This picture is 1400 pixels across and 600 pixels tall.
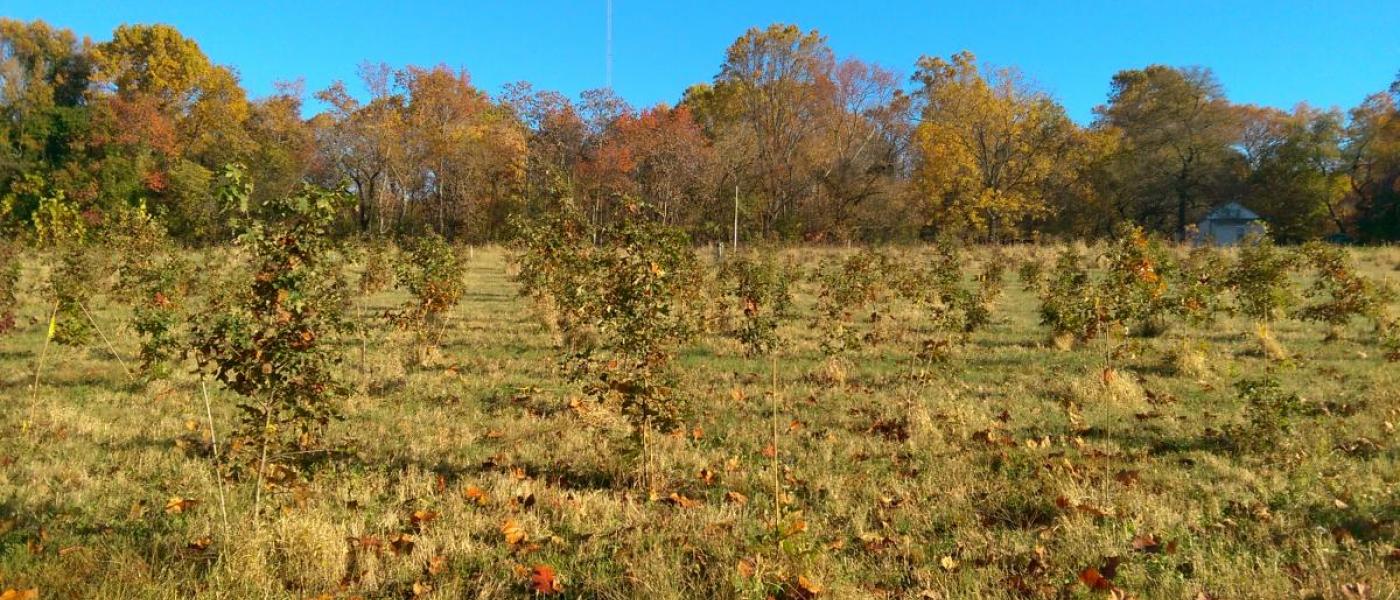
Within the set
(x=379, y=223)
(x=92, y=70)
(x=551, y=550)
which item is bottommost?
(x=551, y=550)

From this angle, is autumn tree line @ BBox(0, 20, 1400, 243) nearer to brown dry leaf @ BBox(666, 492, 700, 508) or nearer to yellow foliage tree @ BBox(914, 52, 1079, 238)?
yellow foliage tree @ BBox(914, 52, 1079, 238)

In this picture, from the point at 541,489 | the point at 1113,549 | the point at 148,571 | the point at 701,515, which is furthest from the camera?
the point at 541,489

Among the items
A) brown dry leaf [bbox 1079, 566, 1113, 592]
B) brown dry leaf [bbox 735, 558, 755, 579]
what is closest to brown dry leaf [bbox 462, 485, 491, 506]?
brown dry leaf [bbox 735, 558, 755, 579]

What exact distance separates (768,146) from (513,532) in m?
42.3

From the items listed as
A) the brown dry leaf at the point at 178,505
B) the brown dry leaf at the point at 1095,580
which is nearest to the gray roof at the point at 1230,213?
the brown dry leaf at the point at 1095,580

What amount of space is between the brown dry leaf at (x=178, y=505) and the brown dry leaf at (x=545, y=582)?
2.32 m

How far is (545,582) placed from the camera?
328 cm

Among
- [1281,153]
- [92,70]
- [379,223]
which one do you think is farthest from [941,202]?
[92,70]

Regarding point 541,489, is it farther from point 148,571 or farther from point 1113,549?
point 1113,549

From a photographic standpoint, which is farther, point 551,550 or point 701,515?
point 701,515

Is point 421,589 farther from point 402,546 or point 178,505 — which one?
point 178,505

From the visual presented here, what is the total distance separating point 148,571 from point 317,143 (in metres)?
41.6

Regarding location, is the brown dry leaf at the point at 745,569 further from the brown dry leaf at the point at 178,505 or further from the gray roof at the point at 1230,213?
the gray roof at the point at 1230,213

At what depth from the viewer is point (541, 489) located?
15.5 ft
